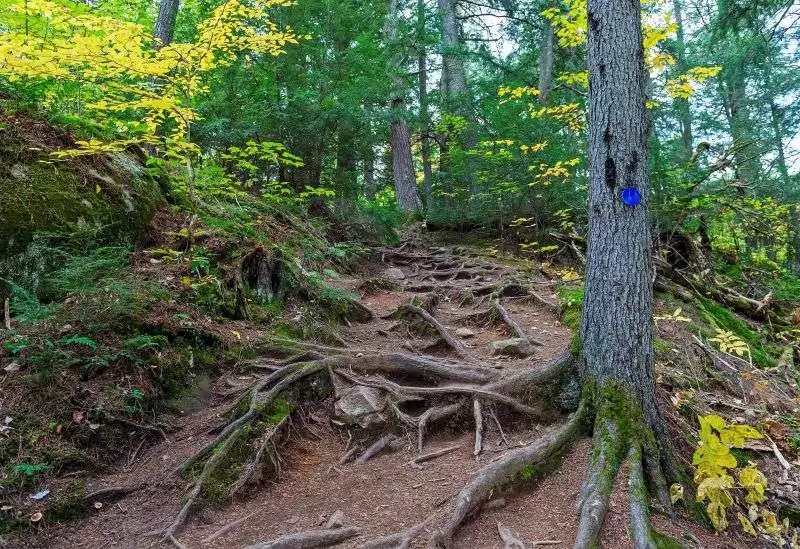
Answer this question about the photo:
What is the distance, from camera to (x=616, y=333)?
11.7 feet

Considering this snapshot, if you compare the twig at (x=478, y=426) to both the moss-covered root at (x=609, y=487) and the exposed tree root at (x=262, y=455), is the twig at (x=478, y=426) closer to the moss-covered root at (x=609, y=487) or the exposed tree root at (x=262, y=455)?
the moss-covered root at (x=609, y=487)

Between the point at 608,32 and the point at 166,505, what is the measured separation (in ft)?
→ 15.8

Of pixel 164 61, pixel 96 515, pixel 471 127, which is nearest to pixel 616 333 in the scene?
pixel 96 515

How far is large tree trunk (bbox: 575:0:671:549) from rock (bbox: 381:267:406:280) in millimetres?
6063

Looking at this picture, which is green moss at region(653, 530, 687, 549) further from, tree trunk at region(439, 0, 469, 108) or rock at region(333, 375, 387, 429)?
tree trunk at region(439, 0, 469, 108)

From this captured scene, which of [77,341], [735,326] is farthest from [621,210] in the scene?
[735,326]

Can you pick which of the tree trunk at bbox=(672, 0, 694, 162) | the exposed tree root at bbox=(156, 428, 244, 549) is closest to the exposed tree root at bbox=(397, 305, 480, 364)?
the exposed tree root at bbox=(156, 428, 244, 549)

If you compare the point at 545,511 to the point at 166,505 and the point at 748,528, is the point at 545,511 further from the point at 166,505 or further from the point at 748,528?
the point at 166,505

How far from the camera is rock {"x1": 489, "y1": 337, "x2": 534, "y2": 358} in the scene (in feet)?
18.5

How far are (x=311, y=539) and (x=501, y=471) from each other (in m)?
1.36

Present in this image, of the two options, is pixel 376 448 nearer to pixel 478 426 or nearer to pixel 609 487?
pixel 478 426

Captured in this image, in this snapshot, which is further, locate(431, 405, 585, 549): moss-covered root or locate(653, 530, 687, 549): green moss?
locate(431, 405, 585, 549): moss-covered root

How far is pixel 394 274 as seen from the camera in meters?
9.82

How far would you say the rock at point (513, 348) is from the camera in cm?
565
